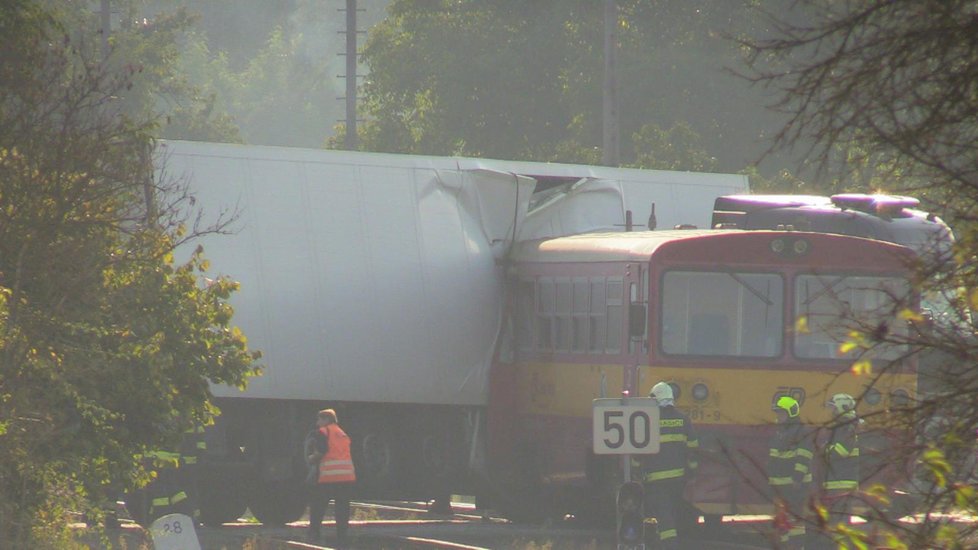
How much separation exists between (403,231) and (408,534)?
3298 millimetres

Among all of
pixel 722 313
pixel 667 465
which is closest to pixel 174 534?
pixel 667 465

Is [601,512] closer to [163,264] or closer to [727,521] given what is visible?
[727,521]

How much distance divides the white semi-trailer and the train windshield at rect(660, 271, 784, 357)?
9.24 feet

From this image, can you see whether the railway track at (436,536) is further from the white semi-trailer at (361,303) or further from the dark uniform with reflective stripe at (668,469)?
the dark uniform with reflective stripe at (668,469)

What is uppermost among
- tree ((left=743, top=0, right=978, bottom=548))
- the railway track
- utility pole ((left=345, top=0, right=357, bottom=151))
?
utility pole ((left=345, top=0, right=357, bottom=151))

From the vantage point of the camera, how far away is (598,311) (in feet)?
60.6

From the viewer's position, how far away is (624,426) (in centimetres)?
1429

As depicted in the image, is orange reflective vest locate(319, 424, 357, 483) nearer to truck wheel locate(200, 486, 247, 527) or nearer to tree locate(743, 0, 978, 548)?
truck wheel locate(200, 486, 247, 527)

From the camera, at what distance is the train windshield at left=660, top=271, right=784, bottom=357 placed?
57.9 ft

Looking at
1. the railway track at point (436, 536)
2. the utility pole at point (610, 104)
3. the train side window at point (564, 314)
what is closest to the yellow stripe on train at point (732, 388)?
the train side window at point (564, 314)

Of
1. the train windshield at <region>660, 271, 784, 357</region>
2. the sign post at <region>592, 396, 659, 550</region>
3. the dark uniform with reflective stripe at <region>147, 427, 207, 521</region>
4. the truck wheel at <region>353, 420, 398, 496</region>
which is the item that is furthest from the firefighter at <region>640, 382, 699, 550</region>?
the truck wheel at <region>353, 420, 398, 496</region>

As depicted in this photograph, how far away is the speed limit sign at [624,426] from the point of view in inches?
560

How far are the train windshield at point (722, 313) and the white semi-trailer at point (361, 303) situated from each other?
9.24 feet

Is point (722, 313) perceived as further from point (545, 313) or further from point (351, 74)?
point (351, 74)
